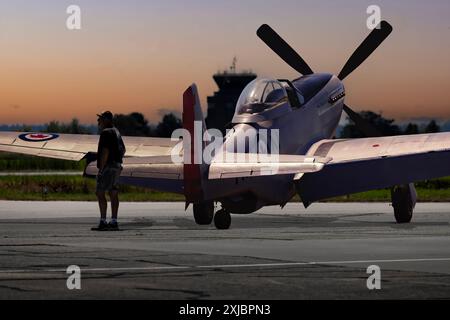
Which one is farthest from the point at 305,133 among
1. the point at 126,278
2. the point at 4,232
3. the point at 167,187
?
the point at 126,278

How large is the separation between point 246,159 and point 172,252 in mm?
5953

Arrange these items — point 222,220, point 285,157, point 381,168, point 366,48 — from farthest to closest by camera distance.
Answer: point 366,48, point 381,168, point 222,220, point 285,157

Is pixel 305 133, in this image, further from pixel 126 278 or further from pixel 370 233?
pixel 126 278

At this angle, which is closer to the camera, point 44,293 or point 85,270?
point 44,293

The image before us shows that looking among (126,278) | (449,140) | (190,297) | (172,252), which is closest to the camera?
(190,297)

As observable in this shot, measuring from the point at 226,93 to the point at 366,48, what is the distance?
537 ft

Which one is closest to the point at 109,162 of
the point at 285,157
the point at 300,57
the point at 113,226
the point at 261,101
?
the point at 113,226

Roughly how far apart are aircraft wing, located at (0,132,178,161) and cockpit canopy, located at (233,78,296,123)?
4.98m

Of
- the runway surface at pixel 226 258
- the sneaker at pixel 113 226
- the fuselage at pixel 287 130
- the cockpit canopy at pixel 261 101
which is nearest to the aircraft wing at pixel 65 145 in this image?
the runway surface at pixel 226 258

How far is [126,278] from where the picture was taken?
12.2 meters

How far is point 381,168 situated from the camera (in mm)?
24969

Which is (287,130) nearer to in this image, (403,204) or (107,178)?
(403,204)

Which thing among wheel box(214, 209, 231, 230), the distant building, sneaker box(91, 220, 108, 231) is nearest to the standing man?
sneaker box(91, 220, 108, 231)

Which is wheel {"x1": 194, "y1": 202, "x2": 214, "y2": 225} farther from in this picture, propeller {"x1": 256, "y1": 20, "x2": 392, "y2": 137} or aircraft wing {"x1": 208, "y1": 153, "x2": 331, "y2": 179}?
propeller {"x1": 256, "y1": 20, "x2": 392, "y2": 137}
